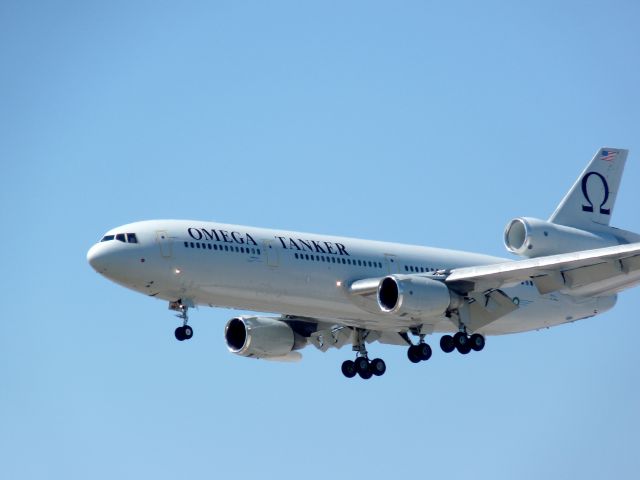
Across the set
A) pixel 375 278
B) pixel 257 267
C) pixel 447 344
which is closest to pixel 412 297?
pixel 375 278

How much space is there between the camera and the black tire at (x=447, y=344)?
5600cm

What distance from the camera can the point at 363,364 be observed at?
59156mm

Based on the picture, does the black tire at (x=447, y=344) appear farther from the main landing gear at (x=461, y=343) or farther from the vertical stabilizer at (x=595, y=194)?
the vertical stabilizer at (x=595, y=194)

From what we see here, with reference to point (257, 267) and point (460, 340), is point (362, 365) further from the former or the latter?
point (257, 267)

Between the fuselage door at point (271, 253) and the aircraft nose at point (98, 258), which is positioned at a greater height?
the aircraft nose at point (98, 258)

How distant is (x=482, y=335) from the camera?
188 feet

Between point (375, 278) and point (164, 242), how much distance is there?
8.57 metres

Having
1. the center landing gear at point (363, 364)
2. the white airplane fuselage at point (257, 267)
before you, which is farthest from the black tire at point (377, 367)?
the white airplane fuselage at point (257, 267)

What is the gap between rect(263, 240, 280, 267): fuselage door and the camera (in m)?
52.7

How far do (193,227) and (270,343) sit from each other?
862 cm

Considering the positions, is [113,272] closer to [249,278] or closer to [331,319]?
[249,278]

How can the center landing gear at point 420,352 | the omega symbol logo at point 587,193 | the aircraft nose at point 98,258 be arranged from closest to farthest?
the aircraft nose at point 98,258 → the center landing gear at point 420,352 → the omega symbol logo at point 587,193

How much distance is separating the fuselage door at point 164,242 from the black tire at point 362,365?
37.5 feet

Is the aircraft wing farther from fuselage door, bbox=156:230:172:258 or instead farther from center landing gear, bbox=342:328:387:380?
fuselage door, bbox=156:230:172:258
